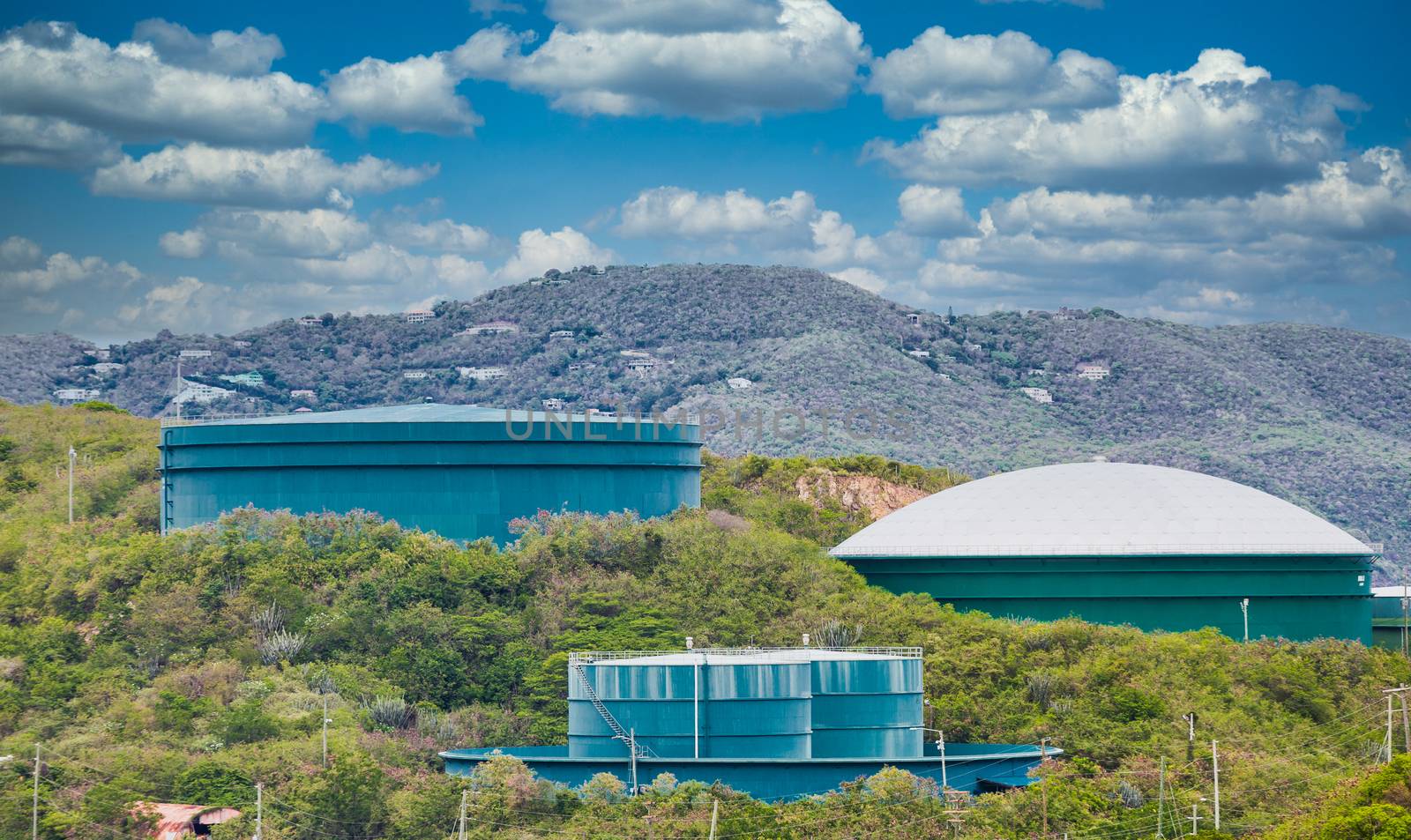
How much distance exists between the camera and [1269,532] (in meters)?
84.7

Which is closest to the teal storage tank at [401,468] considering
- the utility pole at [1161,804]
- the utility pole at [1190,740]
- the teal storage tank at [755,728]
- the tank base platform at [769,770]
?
the teal storage tank at [755,728]

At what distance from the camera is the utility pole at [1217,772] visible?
5931 cm

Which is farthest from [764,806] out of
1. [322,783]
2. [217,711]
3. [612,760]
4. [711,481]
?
[711,481]

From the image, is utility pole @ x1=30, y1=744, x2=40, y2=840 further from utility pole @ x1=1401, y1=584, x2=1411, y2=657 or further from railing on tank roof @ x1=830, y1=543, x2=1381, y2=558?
utility pole @ x1=1401, y1=584, x2=1411, y2=657

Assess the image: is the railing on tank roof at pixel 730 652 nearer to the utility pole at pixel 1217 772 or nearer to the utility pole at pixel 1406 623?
the utility pole at pixel 1217 772

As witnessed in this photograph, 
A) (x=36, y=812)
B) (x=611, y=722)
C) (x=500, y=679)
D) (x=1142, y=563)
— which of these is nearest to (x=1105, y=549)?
(x=1142, y=563)

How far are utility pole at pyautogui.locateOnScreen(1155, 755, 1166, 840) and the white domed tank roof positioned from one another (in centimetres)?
1958

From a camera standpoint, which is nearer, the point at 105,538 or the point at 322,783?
the point at 322,783

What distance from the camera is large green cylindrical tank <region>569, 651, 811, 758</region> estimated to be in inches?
2494

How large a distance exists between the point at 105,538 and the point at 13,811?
2471 centimetres

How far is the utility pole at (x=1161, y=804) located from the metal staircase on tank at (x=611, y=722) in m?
15.3

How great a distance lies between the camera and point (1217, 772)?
6369 cm

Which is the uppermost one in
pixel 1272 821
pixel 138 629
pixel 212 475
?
pixel 212 475

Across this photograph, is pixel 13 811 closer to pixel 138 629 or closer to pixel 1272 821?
pixel 138 629
